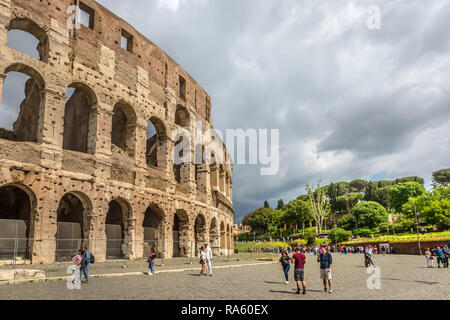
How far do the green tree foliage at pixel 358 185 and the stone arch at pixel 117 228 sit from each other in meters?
124

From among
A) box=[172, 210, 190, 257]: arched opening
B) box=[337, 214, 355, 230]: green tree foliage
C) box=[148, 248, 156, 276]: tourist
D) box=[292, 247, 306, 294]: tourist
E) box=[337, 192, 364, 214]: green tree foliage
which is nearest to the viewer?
box=[292, 247, 306, 294]: tourist

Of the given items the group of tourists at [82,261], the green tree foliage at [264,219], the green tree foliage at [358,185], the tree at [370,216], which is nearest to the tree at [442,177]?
the green tree foliage at [358,185]

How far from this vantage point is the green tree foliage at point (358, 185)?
134m

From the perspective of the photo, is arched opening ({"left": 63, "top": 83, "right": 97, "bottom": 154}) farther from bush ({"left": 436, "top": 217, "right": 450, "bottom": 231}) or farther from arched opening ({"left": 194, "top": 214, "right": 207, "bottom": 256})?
bush ({"left": 436, "top": 217, "right": 450, "bottom": 231})

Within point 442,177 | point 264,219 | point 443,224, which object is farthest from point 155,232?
point 442,177

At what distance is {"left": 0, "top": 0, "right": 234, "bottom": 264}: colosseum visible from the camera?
57.6ft

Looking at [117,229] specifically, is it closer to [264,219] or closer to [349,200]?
[264,219]

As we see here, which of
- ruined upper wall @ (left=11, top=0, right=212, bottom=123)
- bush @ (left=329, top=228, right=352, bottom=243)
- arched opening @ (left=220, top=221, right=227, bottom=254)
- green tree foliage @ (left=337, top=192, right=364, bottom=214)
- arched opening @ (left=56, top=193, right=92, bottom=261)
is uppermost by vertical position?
ruined upper wall @ (left=11, top=0, right=212, bottom=123)

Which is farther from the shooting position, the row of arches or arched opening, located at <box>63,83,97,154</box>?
arched opening, located at <box>63,83,97,154</box>

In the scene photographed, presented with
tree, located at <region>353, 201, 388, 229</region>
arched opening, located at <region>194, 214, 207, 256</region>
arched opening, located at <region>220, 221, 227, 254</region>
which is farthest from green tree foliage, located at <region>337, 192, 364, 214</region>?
arched opening, located at <region>194, 214, 207, 256</region>

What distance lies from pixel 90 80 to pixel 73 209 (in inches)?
368

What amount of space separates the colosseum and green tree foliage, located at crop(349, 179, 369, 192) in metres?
116

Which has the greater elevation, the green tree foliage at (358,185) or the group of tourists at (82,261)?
the green tree foliage at (358,185)

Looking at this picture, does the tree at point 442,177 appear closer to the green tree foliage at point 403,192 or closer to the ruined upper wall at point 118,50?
the green tree foliage at point 403,192
